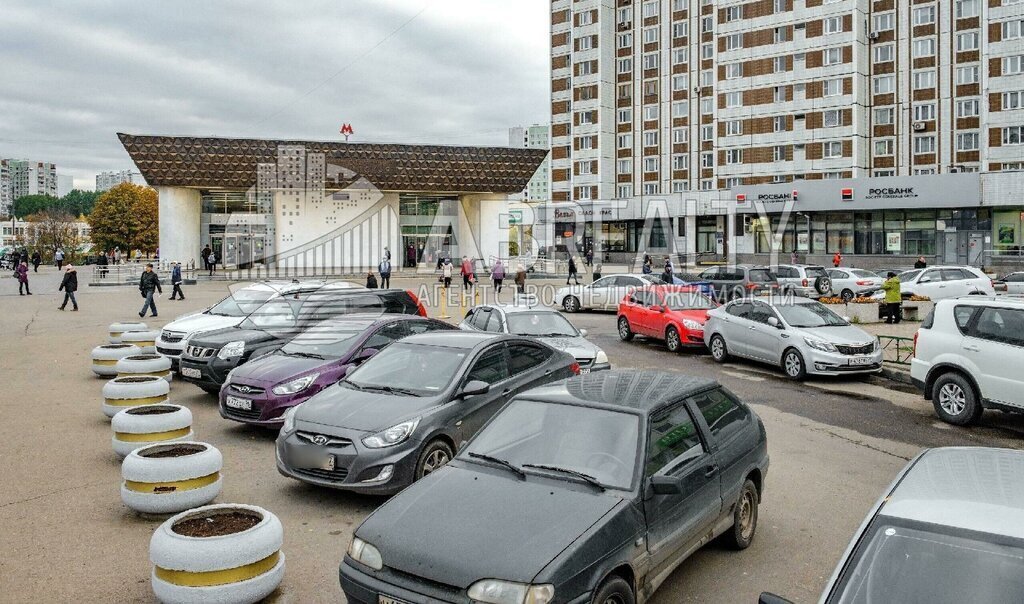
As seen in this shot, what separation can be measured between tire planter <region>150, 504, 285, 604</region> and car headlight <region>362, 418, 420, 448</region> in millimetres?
1698

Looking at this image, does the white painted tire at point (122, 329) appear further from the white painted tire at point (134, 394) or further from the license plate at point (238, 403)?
the license plate at point (238, 403)

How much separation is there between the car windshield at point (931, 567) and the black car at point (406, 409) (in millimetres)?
3958

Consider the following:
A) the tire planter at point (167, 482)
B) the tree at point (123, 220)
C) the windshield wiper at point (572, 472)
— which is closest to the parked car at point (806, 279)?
the tire planter at point (167, 482)

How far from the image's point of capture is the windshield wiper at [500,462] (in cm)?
489

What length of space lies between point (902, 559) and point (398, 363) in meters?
5.74

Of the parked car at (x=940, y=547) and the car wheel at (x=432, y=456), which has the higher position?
the parked car at (x=940, y=547)

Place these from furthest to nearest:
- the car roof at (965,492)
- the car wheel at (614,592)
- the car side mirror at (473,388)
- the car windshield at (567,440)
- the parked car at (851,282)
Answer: the parked car at (851,282), the car side mirror at (473,388), the car windshield at (567,440), the car wheel at (614,592), the car roof at (965,492)

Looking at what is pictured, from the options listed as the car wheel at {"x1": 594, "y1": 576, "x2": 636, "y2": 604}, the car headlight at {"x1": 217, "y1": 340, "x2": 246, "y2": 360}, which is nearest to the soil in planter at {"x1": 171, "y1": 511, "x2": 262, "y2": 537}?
the car wheel at {"x1": 594, "y1": 576, "x2": 636, "y2": 604}

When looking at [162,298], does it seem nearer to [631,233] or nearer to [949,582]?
[949,582]

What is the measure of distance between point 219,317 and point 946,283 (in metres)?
24.5

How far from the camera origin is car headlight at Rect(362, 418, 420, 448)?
6770 mm

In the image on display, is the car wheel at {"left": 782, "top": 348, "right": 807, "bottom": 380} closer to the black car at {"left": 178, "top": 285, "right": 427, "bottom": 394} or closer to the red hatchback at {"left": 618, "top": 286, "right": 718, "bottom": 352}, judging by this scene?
the red hatchback at {"left": 618, "top": 286, "right": 718, "bottom": 352}

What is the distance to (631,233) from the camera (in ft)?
229

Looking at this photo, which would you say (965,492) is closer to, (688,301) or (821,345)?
(821,345)
